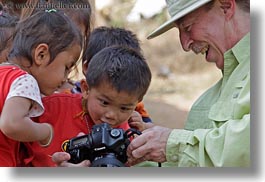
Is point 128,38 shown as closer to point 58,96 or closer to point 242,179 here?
point 58,96

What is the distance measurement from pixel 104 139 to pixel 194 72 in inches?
14.9

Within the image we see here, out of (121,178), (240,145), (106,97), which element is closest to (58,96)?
(106,97)

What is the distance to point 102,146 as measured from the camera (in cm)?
223

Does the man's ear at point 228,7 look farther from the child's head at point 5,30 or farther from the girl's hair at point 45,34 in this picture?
the child's head at point 5,30

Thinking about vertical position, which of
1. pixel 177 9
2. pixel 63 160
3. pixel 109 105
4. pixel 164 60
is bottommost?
pixel 63 160

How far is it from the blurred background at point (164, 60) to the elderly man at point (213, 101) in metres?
0.03

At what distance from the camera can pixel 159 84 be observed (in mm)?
2469

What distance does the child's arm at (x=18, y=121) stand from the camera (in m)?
2.23

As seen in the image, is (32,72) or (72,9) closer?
(32,72)

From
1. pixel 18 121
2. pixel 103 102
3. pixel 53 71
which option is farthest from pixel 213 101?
pixel 18 121

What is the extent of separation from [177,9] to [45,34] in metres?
0.35

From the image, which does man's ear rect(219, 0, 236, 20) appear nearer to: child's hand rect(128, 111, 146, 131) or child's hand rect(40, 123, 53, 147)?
child's hand rect(128, 111, 146, 131)

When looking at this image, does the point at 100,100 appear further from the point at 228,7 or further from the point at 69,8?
the point at 228,7

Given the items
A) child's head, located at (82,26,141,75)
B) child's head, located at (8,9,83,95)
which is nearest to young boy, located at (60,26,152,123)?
child's head, located at (82,26,141,75)
